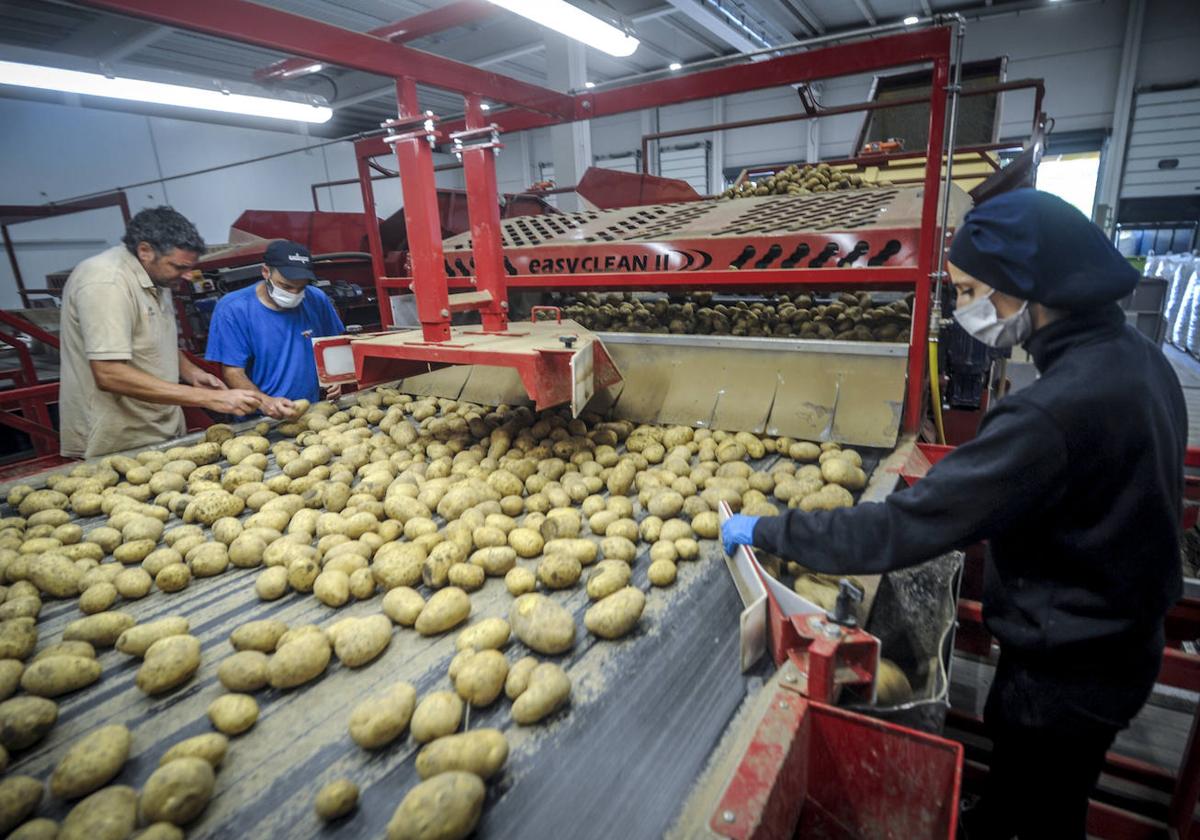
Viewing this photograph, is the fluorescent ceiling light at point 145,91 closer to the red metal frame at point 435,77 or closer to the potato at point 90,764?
the red metal frame at point 435,77

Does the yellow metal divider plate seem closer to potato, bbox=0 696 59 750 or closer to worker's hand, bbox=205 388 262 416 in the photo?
worker's hand, bbox=205 388 262 416

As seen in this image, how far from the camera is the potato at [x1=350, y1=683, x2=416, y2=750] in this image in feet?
3.78

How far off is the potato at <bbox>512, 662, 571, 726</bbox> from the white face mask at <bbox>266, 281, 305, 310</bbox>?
2932 millimetres

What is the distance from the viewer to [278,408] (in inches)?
114

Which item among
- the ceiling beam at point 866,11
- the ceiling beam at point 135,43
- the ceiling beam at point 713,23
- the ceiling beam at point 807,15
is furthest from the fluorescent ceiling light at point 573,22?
the ceiling beam at point 866,11

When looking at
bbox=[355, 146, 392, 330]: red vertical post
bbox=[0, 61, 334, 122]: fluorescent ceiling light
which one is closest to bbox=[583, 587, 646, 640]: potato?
bbox=[355, 146, 392, 330]: red vertical post

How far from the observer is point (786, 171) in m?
4.46

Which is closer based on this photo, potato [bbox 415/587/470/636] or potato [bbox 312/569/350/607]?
potato [bbox 415/587/470/636]

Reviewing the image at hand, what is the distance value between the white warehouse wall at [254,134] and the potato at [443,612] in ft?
44.0

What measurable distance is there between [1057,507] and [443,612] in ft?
4.47

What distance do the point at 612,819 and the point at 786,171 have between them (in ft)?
14.7

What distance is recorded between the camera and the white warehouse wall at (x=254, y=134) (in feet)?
34.7

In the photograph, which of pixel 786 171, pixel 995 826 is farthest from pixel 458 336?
pixel 786 171

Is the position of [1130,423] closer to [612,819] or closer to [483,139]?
[612,819]
